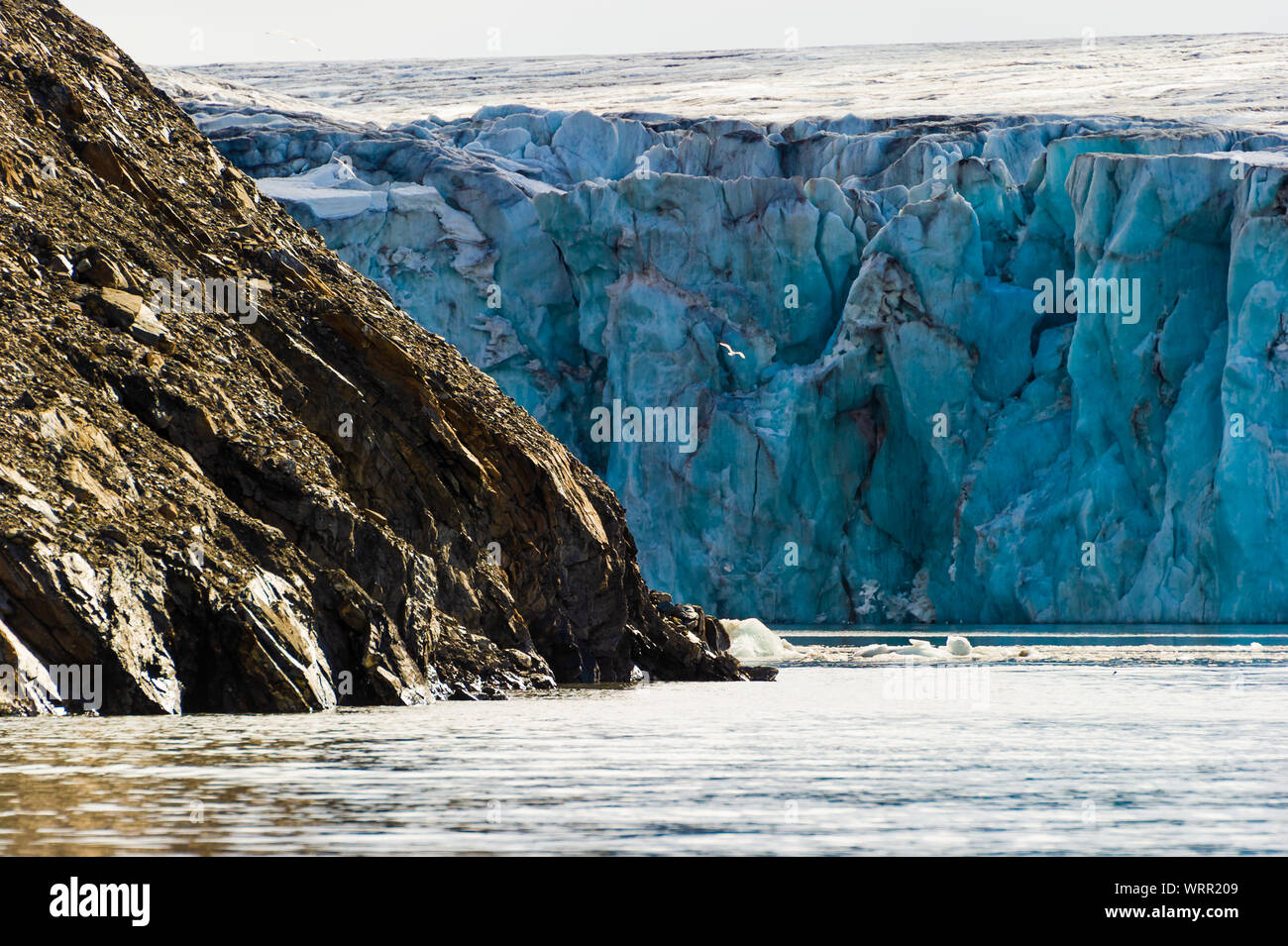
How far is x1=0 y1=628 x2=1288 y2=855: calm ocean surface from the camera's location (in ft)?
34.2

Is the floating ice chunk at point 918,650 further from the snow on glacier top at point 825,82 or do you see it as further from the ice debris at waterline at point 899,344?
the snow on glacier top at point 825,82

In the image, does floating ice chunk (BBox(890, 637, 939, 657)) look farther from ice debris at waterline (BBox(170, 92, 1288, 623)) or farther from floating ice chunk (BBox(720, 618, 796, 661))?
ice debris at waterline (BBox(170, 92, 1288, 623))

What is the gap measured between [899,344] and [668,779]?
4039 centimetres

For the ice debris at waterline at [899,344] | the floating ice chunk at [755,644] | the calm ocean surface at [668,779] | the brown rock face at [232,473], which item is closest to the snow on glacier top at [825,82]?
the ice debris at waterline at [899,344]

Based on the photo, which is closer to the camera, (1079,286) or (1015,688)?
(1015,688)

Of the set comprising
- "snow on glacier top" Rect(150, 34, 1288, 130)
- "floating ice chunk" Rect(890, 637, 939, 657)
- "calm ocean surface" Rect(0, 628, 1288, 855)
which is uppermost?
"snow on glacier top" Rect(150, 34, 1288, 130)

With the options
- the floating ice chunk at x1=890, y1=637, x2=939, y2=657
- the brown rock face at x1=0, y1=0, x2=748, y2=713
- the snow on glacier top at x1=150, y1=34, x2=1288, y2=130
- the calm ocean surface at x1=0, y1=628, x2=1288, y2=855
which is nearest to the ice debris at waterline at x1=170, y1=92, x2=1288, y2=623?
the floating ice chunk at x1=890, y1=637, x2=939, y2=657

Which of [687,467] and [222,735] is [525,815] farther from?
[687,467]

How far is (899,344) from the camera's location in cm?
5334

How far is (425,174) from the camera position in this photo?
5941cm

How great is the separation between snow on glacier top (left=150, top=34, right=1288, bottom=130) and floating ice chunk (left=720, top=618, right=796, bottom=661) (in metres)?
39.8

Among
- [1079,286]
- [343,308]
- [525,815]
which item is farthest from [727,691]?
[1079,286]

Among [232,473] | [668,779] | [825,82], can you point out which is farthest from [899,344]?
[825,82]
